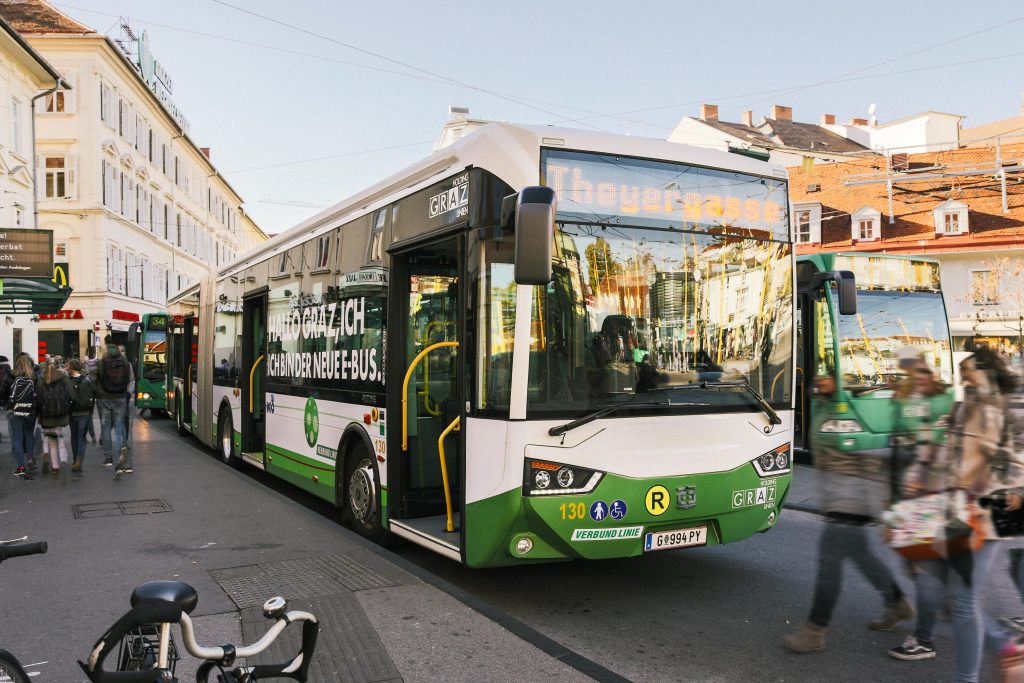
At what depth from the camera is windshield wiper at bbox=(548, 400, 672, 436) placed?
5.29m

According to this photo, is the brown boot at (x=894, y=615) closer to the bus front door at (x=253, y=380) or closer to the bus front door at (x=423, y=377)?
the bus front door at (x=423, y=377)

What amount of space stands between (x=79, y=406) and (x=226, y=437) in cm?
213

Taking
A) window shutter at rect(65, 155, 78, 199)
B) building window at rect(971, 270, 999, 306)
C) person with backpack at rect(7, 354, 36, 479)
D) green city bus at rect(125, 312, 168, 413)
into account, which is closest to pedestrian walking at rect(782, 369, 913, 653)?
person with backpack at rect(7, 354, 36, 479)

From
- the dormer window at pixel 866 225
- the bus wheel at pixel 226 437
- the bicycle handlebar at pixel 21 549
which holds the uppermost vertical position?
the dormer window at pixel 866 225

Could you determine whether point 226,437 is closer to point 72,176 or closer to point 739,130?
point 72,176

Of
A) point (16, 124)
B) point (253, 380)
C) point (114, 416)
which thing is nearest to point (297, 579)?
point (253, 380)

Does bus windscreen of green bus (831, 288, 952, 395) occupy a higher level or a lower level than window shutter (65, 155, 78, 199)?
lower

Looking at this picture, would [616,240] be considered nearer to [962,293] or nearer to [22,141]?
[22,141]

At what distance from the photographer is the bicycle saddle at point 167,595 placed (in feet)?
8.36

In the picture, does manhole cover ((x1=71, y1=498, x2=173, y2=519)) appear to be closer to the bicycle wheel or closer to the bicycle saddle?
the bicycle wheel

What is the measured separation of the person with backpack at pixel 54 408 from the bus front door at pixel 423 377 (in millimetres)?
7415

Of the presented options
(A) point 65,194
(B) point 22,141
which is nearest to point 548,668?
(B) point 22,141

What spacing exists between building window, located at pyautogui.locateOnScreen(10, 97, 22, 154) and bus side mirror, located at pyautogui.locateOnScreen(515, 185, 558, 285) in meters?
27.6

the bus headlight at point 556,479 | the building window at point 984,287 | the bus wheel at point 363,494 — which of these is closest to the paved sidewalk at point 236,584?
the bus wheel at point 363,494
